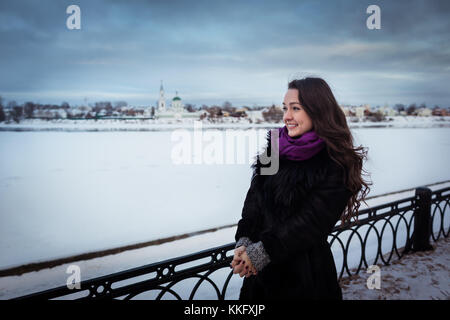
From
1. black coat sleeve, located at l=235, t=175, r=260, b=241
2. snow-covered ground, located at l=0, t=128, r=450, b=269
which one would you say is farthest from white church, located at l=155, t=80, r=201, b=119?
black coat sleeve, located at l=235, t=175, r=260, b=241

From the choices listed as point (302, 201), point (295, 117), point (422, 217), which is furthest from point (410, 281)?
point (295, 117)

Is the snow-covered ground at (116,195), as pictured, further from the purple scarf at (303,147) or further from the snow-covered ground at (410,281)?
the snow-covered ground at (410,281)

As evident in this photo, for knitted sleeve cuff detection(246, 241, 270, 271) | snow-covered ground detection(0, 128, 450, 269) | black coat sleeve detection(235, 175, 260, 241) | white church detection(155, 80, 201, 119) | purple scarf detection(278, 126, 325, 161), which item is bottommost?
snow-covered ground detection(0, 128, 450, 269)

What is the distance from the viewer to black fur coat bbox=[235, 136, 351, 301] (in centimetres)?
118

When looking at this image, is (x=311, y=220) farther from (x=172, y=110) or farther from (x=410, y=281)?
(x=172, y=110)

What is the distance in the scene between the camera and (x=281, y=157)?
137 cm

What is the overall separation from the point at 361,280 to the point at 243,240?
2018 millimetres

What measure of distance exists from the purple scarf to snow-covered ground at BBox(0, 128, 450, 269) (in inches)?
16.5

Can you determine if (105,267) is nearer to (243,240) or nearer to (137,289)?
(137,289)

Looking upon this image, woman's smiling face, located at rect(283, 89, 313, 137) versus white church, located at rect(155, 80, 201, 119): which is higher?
white church, located at rect(155, 80, 201, 119)

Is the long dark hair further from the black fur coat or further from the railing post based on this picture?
the railing post

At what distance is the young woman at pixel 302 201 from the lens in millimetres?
1185

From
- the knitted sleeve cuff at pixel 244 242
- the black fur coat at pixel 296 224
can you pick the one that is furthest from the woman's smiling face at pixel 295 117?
the knitted sleeve cuff at pixel 244 242

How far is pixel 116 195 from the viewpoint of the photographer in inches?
341
